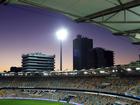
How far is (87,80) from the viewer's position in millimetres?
64125

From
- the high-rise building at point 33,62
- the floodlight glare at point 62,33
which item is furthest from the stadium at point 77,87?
the high-rise building at point 33,62

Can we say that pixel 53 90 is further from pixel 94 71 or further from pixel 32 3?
pixel 32 3

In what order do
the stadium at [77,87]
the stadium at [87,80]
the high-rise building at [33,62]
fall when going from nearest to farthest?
the stadium at [87,80] < the stadium at [77,87] < the high-rise building at [33,62]

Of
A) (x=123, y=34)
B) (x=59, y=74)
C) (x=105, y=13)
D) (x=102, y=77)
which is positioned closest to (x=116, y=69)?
(x=102, y=77)

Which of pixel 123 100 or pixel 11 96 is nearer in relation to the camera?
pixel 123 100

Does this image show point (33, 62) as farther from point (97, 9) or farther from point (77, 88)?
point (97, 9)

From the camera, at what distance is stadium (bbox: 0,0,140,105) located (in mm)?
12547

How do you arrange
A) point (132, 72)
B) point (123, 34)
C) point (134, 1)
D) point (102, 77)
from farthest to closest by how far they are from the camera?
1. point (102, 77)
2. point (132, 72)
3. point (123, 34)
4. point (134, 1)

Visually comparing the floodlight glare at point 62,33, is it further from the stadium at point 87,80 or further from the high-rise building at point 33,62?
the high-rise building at point 33,62

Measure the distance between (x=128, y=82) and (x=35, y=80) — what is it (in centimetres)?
3776

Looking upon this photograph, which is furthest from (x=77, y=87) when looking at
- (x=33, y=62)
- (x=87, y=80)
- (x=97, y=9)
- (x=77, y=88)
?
(x=33, y=62)

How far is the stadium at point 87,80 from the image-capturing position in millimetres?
12547

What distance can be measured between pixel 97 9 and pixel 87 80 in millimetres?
52399

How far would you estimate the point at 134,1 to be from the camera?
10984 millimetres
